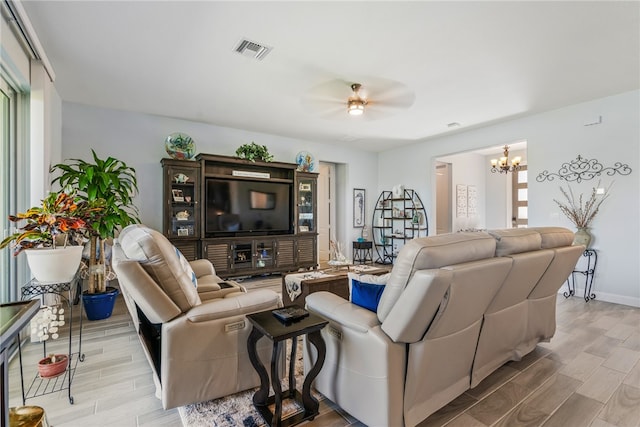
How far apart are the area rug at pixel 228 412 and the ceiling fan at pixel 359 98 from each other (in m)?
3.08

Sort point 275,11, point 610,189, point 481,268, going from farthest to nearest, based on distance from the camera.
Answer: point 610,189, point 275,11, point 481,268

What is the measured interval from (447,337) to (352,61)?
2.57 meters

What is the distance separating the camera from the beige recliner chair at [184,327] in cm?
161

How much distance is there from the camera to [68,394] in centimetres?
187

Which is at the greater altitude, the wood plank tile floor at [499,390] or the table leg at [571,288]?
the table leg at [571,288]

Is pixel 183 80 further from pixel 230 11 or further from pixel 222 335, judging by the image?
pixel 222 335

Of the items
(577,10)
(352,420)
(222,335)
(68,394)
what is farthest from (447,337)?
(577,10)

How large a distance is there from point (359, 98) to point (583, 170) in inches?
129

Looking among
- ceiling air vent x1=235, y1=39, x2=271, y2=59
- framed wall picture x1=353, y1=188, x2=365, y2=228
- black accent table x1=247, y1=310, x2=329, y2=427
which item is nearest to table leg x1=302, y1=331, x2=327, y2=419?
black accent table x1=247, y1=310, x2=329, y2=427

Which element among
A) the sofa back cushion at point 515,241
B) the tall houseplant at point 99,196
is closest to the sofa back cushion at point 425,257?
the sofa back cushion at point 515,241

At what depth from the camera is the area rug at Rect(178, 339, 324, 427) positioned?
1625 mm

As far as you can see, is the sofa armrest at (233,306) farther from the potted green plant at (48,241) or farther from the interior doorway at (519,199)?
the interior doorway at (519,199)

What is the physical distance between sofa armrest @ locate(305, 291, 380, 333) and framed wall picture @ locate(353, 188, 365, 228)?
17.1 feet

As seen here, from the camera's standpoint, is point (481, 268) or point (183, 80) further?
point (183, 80)
